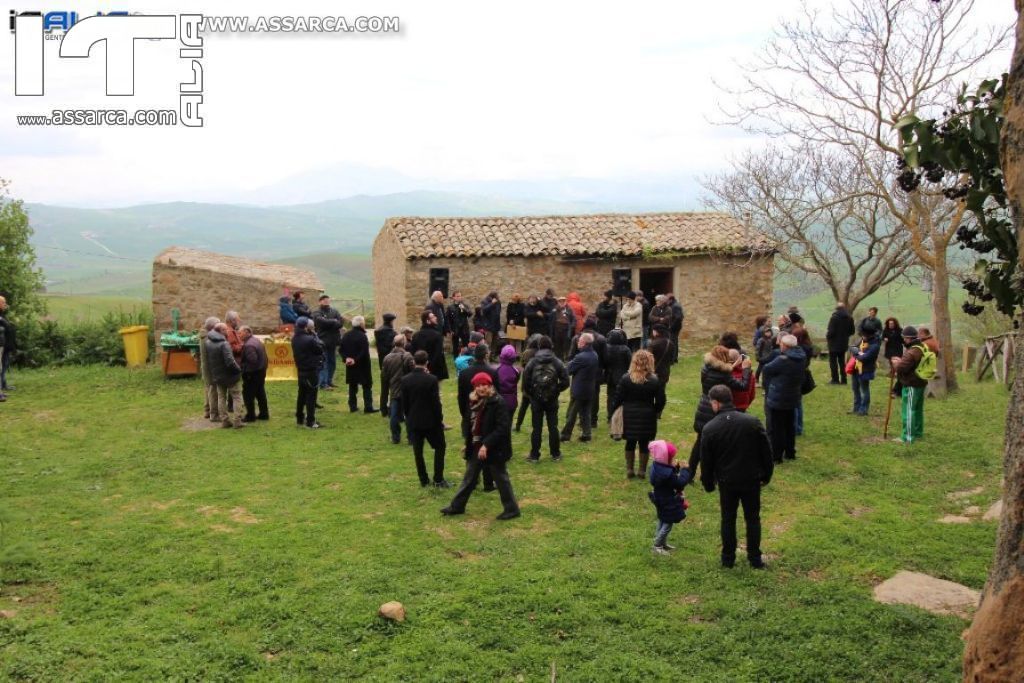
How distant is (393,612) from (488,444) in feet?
8.71

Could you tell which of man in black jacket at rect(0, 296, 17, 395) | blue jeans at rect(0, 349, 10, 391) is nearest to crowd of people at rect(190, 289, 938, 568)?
man in black jacket at rect(0, 296, 17, 395)

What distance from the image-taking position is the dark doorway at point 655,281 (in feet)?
75.3

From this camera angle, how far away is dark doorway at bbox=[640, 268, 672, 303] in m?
23.0

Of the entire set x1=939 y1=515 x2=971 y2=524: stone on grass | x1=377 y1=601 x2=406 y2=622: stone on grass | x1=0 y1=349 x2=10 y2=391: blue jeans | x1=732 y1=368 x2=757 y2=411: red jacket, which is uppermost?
x1=732 y1=368 x2=757 y2=411: red jacket

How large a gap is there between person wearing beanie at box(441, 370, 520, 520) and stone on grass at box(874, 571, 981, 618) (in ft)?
13.0

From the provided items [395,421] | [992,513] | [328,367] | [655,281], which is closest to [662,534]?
[992,513]

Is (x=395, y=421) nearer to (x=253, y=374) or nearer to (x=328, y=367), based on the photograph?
(x=253, y=374)

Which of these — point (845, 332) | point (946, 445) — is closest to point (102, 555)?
point (946, 445)

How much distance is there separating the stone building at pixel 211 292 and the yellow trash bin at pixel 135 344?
0.44 meters

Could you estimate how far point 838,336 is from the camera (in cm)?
1666

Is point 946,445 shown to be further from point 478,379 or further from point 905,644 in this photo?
point 478,379

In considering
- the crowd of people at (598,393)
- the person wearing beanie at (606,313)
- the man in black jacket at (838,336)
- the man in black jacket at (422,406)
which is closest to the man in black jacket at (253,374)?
the crowd of people at (598,393)

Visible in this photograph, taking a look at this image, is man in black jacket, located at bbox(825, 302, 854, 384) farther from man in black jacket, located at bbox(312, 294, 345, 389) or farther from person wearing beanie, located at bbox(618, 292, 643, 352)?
man in black jacket, located at bbox(312, 294, 345, 389)

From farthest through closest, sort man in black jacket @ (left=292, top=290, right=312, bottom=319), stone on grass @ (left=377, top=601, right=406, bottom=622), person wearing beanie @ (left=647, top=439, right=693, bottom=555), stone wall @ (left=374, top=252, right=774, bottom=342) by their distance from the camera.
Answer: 1. stone wall @ (left=374, top=252, right=774, bottom=342)
2. man in black jacket @ (left=292, top=290, right=312, bottom=319)
3. person wearing beanie @ (left=647, top=439, right=693, bottom=555)
4. stone on grass @ (left=377, top=601, right=406, bottom=622)
